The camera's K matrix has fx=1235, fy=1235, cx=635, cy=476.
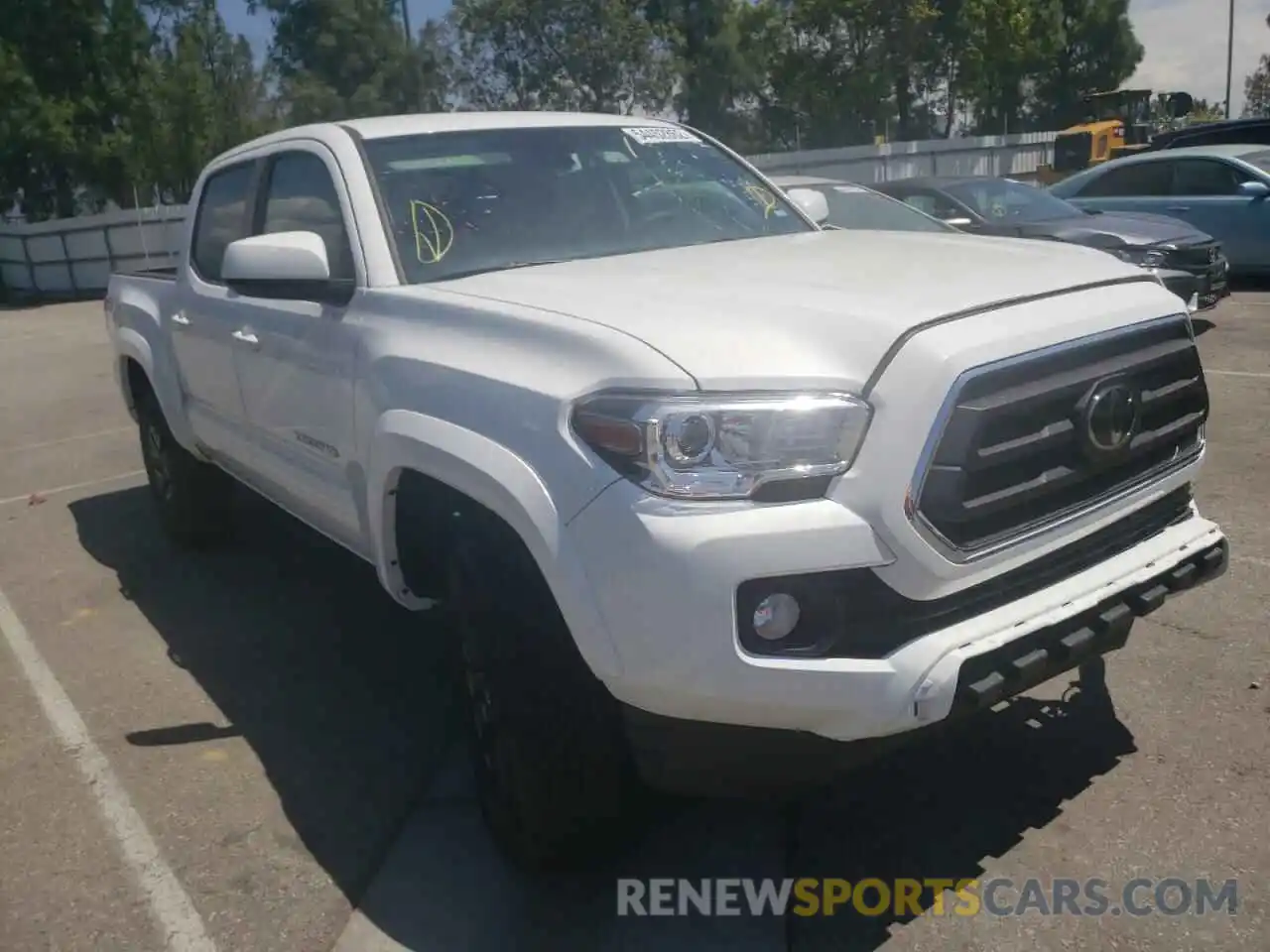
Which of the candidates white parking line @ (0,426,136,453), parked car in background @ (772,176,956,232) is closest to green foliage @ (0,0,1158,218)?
white parking line @ (0,426,136,453)

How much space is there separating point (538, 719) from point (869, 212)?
6.82 meters

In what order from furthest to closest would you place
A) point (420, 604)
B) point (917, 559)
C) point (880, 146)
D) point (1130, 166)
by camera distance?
1. point (880, 146)
2. point (1130, 166)
3. point (420, 604)
4. point (917, 559)

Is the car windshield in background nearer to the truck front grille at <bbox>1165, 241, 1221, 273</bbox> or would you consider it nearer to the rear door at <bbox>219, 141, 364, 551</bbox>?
the truck front grille at <bbox>1165, 241, 1221, 273</bbox>

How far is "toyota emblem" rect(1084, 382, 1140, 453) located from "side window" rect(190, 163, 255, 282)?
3.30m

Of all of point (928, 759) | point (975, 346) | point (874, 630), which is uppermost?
point (975, 346)

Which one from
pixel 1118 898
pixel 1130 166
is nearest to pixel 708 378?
pixel 1118 898

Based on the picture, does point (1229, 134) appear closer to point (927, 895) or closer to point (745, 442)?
point (927, 895)

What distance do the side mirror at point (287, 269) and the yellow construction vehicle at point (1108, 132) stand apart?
23506 mm

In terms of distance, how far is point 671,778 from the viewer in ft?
8.70

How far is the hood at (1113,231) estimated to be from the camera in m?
9.55

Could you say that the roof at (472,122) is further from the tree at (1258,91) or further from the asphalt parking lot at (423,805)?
the tree at (1258,91)

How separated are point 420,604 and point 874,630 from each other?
1.47 metres

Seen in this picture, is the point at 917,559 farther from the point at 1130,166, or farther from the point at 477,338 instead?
the point at 1130,166

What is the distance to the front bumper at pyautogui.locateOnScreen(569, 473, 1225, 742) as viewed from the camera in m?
2.42
